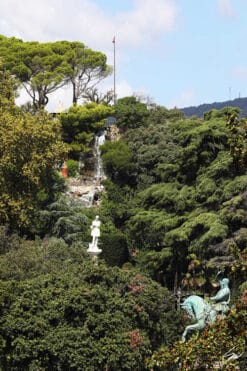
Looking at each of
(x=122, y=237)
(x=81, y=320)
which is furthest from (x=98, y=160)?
(x=81, y=320)

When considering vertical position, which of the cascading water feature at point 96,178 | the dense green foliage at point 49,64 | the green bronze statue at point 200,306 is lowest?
the green bronze statue at point 200,306

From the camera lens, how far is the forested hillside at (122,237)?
14930mm

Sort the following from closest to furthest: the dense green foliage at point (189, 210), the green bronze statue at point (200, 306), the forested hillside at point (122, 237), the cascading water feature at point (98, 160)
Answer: the forested hillside at point (122, 237) → the green bronze statue at point (200, 306) → the dense green foliage at point (189, 210) → the cascading water feature at point (98, 160)

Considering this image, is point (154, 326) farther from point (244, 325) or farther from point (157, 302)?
point (244, 325)

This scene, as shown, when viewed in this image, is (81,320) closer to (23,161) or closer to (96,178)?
(23,161)

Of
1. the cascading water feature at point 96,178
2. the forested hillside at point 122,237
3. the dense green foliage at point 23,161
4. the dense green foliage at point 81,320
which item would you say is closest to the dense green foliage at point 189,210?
the forested hillside at point 122,237

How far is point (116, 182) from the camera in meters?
36.1

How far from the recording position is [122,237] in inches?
1201

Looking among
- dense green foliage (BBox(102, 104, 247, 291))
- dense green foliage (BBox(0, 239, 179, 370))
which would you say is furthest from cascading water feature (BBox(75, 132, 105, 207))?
dense green foliage (BBox(0, 239, 179, 370))

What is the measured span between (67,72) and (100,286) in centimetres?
2930

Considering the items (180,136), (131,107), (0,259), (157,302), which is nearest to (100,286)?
(157,302)

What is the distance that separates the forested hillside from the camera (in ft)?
49.0

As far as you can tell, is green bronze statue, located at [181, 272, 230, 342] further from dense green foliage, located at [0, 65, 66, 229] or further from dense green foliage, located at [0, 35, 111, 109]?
dense green foliage, located at [0, 35, 111, 109]

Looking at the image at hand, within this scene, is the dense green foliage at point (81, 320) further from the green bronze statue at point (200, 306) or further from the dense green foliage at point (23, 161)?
the dense green foliage at point (23, 161)
